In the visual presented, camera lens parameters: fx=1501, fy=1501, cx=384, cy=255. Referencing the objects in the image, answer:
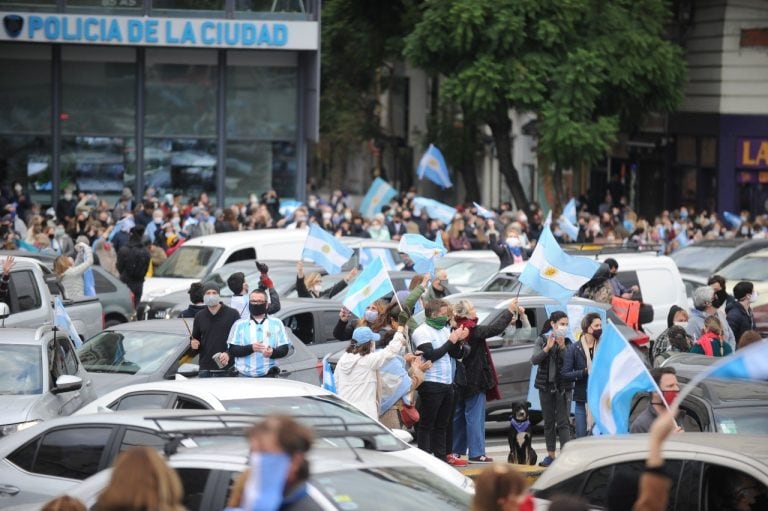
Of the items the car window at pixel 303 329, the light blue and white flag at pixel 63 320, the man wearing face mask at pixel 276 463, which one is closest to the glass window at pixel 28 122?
the light blue and white flag at pixel 63 320

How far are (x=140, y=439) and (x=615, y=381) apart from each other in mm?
3113

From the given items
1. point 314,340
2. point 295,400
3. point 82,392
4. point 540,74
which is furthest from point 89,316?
point 540,74

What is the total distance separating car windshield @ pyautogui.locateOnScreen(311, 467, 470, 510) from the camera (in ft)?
22.4

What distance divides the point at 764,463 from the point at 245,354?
6.57 m

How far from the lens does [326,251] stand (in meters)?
20.3

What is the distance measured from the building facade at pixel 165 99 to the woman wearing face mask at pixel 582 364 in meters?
20.9

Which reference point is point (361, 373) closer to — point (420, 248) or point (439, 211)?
point (420, 248)

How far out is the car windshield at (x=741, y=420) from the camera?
9773mm

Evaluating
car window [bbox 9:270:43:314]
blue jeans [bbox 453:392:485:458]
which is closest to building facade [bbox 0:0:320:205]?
car window [bbox 9:270:43:314]

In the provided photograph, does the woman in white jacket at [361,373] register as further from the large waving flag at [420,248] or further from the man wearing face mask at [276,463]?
the man wearing face mask at [276,463]

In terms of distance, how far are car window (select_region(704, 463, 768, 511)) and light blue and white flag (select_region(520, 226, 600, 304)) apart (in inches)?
308

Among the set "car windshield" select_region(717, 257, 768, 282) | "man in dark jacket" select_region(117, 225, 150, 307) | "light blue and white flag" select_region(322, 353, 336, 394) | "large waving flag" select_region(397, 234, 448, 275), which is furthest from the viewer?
"man in dark jacket" select_region(117, 225, 150, 307)

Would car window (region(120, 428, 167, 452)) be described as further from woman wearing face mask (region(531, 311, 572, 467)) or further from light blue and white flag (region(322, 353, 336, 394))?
woman wearing face mask (region(531, 311, 572, 467))

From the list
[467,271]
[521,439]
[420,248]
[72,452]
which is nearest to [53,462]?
[72,452]
